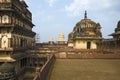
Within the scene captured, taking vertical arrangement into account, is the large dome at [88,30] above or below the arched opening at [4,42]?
above

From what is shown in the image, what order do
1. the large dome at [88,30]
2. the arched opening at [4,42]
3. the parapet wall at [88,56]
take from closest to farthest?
the arched opening at [4,42]
the parapet wall at [88,56]
the large dome at [88,30]

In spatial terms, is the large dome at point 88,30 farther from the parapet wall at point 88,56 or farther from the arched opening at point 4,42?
the arched opening at point 4,42

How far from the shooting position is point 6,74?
54.7ft

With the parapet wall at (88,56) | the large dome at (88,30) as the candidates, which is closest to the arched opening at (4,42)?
the parapet wall at (88,56)

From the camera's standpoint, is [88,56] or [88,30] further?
[88,30]

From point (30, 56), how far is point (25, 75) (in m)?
3.15

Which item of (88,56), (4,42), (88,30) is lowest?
(88,56)

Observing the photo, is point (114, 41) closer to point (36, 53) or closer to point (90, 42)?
point (90, 42)

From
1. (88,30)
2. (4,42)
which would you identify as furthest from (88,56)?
(88,30)

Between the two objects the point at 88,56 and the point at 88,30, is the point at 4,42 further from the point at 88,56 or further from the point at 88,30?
the point at 88,30

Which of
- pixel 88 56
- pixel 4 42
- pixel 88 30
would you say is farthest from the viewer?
pixel 88 30

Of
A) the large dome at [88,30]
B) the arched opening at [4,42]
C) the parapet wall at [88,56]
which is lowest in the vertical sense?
the parapet wall at [88,56]

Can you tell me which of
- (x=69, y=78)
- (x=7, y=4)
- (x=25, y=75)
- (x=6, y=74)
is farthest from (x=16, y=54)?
(x=69, y=78)

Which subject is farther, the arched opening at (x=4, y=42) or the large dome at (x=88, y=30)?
the large dome at (x=88, y=30)
